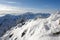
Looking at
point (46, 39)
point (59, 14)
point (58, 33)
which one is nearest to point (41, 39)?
point (46, 39)

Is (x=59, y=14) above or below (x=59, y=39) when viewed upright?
above

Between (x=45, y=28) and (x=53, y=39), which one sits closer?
(x=53, y=39)

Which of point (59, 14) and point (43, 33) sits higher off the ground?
point (59, 14)

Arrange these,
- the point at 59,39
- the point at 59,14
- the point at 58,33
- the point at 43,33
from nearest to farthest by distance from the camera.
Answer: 1. the point at 59,39
2. the point at 58,33
3. the point at 43,33
4. the point at 59,14

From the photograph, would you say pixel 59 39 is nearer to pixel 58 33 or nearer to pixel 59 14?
pixel 58 33

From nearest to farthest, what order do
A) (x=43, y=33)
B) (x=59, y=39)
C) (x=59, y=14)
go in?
(x=59, y=39) < (x=43, y=33) < (x=59, y=14)

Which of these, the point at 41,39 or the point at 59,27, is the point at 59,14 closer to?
the point at 59,27

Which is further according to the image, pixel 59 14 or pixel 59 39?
pixel 59 14

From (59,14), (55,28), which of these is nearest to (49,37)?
(55,28)

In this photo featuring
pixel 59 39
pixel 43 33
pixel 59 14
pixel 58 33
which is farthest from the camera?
pixel 59 14
